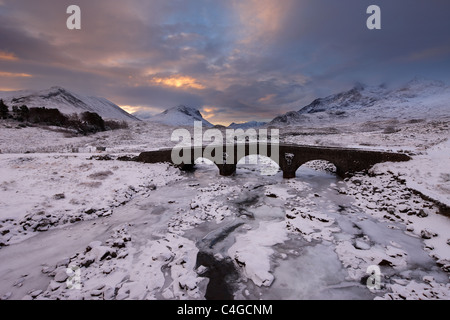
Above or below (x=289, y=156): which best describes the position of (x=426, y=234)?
below

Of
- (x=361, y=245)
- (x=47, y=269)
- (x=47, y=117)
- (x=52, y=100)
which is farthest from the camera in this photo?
(x=52, y=100)

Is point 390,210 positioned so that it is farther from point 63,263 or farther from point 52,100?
point 52,100

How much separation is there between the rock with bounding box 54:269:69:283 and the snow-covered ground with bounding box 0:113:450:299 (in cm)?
4

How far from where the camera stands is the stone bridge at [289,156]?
2260cm

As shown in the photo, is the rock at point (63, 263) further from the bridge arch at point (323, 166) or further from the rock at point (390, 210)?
the bridge arch at point (323, 166)

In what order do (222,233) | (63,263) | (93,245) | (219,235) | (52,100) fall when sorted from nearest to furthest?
(63,263) < (93,245) < (219,235) < (222,233) < (52,100)

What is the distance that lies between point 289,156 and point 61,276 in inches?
928

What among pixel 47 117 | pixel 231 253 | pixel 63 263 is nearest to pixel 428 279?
pixel 231 253

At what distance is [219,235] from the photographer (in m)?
12.4

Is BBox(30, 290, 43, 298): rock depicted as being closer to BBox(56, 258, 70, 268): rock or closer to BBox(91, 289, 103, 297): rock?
BBox(56, 258, 70, 268): rock

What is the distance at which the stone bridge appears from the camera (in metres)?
22.6
